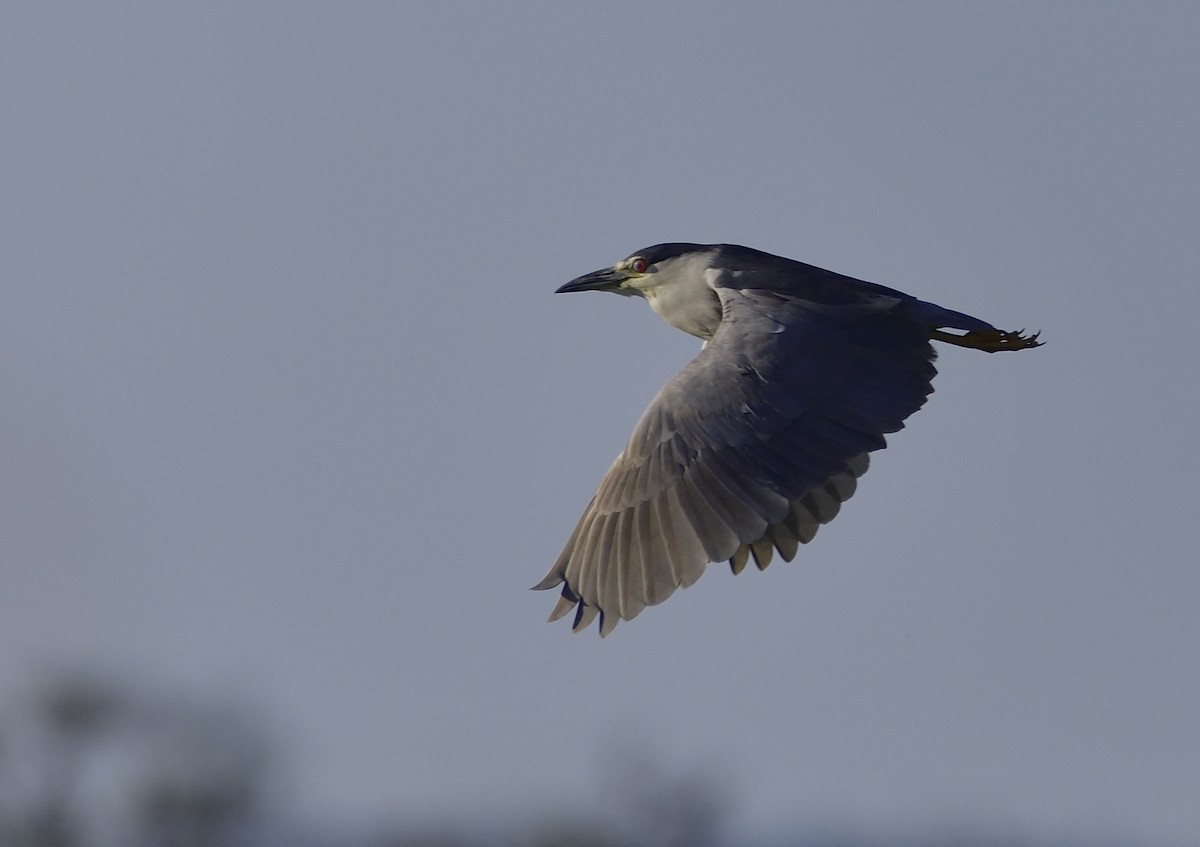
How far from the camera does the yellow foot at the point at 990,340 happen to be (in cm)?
1211

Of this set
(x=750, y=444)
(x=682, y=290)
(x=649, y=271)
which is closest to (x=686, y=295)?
(x=682, y=290)

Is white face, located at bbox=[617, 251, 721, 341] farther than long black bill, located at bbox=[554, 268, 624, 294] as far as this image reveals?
No

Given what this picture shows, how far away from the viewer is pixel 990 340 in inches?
488

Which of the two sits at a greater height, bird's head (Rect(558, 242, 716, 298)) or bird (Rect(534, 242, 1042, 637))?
bird's head (Rect(558, 242, 716, 298))

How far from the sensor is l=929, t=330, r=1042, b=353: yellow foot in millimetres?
12109

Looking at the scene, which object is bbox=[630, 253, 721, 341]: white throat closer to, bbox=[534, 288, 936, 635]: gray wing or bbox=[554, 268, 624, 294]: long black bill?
bbox=[554, 268, 624, 294]: long black bill

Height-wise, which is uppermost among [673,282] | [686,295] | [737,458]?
[673,282]

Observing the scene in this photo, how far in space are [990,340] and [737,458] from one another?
2659mm

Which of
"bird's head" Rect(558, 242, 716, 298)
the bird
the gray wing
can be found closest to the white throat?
"bird's head" Rect(558, 242, 716, 298)

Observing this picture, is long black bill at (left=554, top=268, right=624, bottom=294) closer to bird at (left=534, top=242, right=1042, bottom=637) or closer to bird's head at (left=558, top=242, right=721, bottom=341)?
bird's head at (left=558, top=242, right=721, bottom=341)

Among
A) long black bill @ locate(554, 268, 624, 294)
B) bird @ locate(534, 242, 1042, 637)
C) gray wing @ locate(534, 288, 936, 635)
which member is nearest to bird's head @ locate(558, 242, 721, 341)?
long black bill @ locate(554, 268, 624, 294)

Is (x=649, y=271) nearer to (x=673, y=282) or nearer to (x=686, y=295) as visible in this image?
(x=673, y=282)

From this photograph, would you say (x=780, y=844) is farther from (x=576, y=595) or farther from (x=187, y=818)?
(x=576, y=595)

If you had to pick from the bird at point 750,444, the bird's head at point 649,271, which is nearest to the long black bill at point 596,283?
the bird's head at point 649,271
